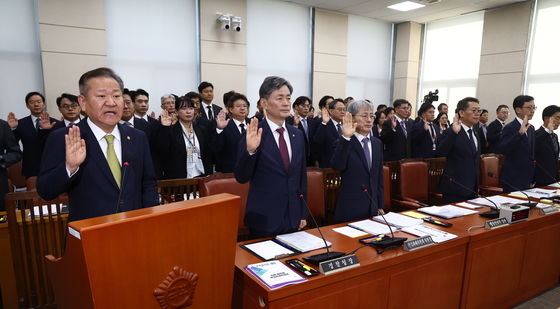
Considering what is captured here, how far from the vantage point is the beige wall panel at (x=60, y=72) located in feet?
16.2

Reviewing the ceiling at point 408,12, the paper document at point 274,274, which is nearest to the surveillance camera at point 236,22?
the ceiling at point 408,12

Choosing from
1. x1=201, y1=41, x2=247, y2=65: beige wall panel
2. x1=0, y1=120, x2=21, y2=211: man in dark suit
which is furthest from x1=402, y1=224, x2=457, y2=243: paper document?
x1=201, y1=41, x2=247, y2=65: beige wall panel

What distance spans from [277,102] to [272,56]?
5459 millimetres

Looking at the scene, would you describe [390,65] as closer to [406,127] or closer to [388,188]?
[406,127]

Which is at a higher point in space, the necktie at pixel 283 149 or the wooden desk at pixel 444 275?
the necktie at pixel 283 149

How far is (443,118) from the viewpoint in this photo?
5742mm

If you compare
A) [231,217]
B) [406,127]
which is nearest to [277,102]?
[231,217]

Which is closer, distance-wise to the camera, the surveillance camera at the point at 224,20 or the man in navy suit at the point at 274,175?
the man in navy suit at the point at 274,175

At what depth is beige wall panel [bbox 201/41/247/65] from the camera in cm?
614

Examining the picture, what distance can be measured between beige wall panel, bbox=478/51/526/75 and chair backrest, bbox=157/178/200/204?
736 cm

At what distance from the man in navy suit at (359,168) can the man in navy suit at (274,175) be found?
Result: 520 mm

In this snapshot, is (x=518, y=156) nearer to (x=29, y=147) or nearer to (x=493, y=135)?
(x=493, y=135)

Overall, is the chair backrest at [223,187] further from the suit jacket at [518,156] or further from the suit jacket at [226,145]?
the suit jacket at [518,156]

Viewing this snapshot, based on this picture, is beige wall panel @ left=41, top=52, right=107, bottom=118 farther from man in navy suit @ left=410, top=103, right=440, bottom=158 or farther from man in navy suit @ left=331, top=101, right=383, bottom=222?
man in navy suit @ left=410, top=103, right=440, bottom=158
